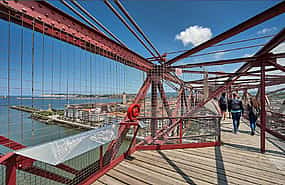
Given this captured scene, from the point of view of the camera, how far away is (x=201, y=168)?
2443 millimetres

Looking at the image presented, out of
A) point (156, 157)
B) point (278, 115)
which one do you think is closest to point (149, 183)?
point (156, 157)

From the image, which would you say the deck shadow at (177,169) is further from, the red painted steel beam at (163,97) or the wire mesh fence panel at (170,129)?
the red painted steel beam at (163,97)

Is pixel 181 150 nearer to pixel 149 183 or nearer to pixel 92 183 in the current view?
pixel 149 183

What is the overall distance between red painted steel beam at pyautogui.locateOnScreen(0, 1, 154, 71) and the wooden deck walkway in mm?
2132

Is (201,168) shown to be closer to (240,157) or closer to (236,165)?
(236,165)

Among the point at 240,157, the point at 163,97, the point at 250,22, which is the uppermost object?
the point at 250,22

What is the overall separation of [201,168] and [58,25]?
10.4 feet

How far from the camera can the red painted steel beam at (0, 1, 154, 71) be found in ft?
3.93

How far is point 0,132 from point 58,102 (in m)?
0.79

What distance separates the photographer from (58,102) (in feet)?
7.17

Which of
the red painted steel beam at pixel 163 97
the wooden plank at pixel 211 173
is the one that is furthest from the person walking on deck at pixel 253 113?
the wooden plank at pixel 211 173

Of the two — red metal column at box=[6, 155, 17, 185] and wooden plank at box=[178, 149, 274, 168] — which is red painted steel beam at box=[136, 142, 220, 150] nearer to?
wooden plank at box=[178, 149, 274, 168]

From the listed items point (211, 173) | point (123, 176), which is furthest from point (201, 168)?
point (123, 176)

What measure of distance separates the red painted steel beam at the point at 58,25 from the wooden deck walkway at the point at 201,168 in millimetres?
2132
